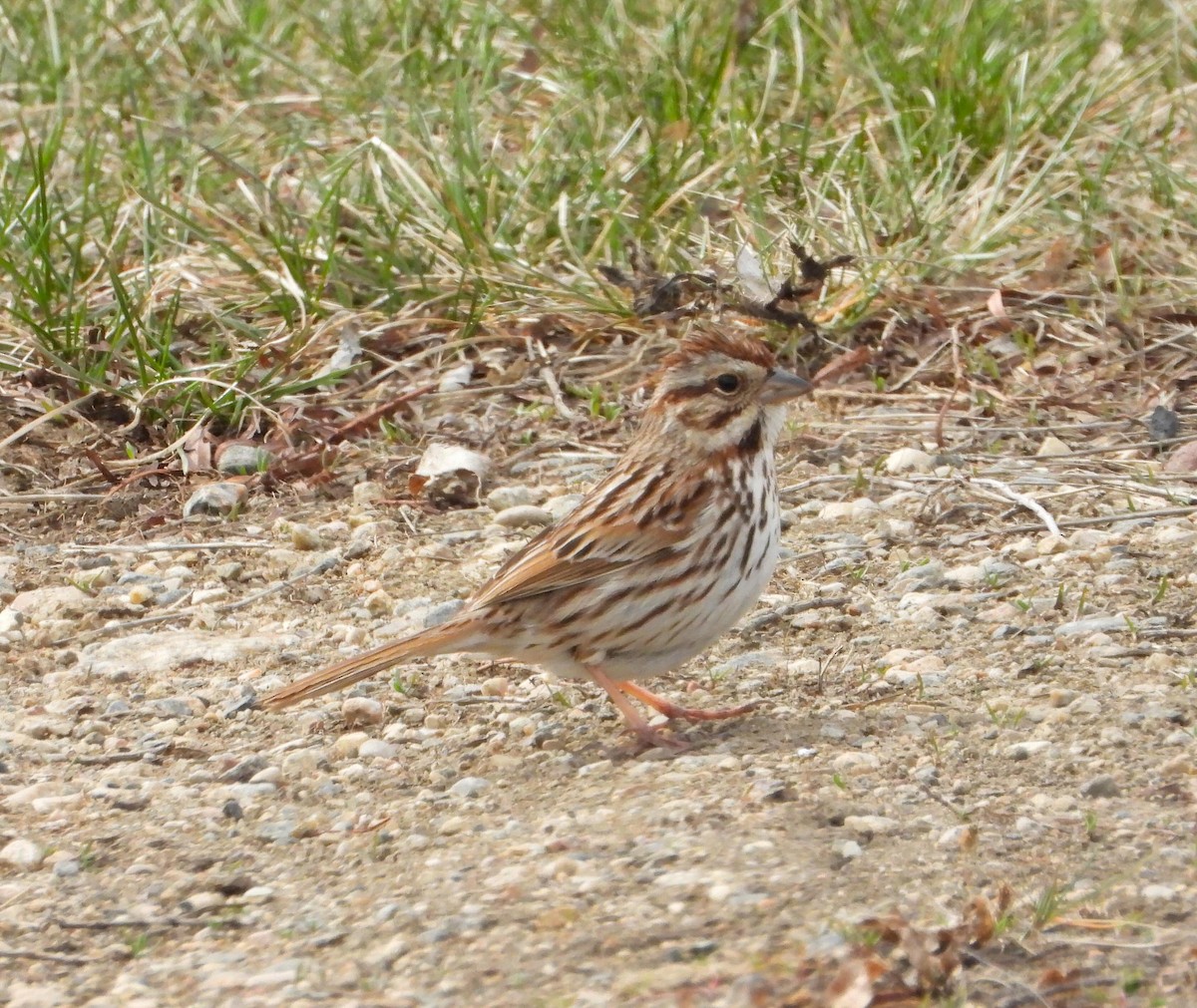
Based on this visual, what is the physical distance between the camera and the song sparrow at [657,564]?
4730 millimetres

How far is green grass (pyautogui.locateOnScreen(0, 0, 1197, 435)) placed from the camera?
23.3 ft

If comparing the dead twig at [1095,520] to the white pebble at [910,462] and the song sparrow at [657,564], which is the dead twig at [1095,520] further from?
the song sparrow at [657,564]

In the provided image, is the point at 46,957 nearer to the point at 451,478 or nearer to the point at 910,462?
the point at 451,478

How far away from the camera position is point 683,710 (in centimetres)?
482

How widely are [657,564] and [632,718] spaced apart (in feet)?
1.23

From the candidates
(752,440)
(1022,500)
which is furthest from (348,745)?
(1022,500)

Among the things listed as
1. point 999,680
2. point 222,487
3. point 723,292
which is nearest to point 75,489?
point 222,487

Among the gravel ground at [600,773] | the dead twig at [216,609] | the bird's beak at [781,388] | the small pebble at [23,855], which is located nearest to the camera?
the gravel ground at [600,773]

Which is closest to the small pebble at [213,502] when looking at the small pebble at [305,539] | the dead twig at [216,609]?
the small pebble at [305,539]

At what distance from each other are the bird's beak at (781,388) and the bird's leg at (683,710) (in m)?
0.77

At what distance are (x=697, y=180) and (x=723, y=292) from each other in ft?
2.61

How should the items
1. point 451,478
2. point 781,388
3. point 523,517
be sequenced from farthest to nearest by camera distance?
point 451,478 < point 523,517 < point 781,388

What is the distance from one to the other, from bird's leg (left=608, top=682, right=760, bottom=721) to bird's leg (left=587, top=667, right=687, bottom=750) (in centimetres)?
2

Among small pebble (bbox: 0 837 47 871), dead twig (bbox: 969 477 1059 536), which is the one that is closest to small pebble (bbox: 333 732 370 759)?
small pebble (bbox: 0 837 47 871)
